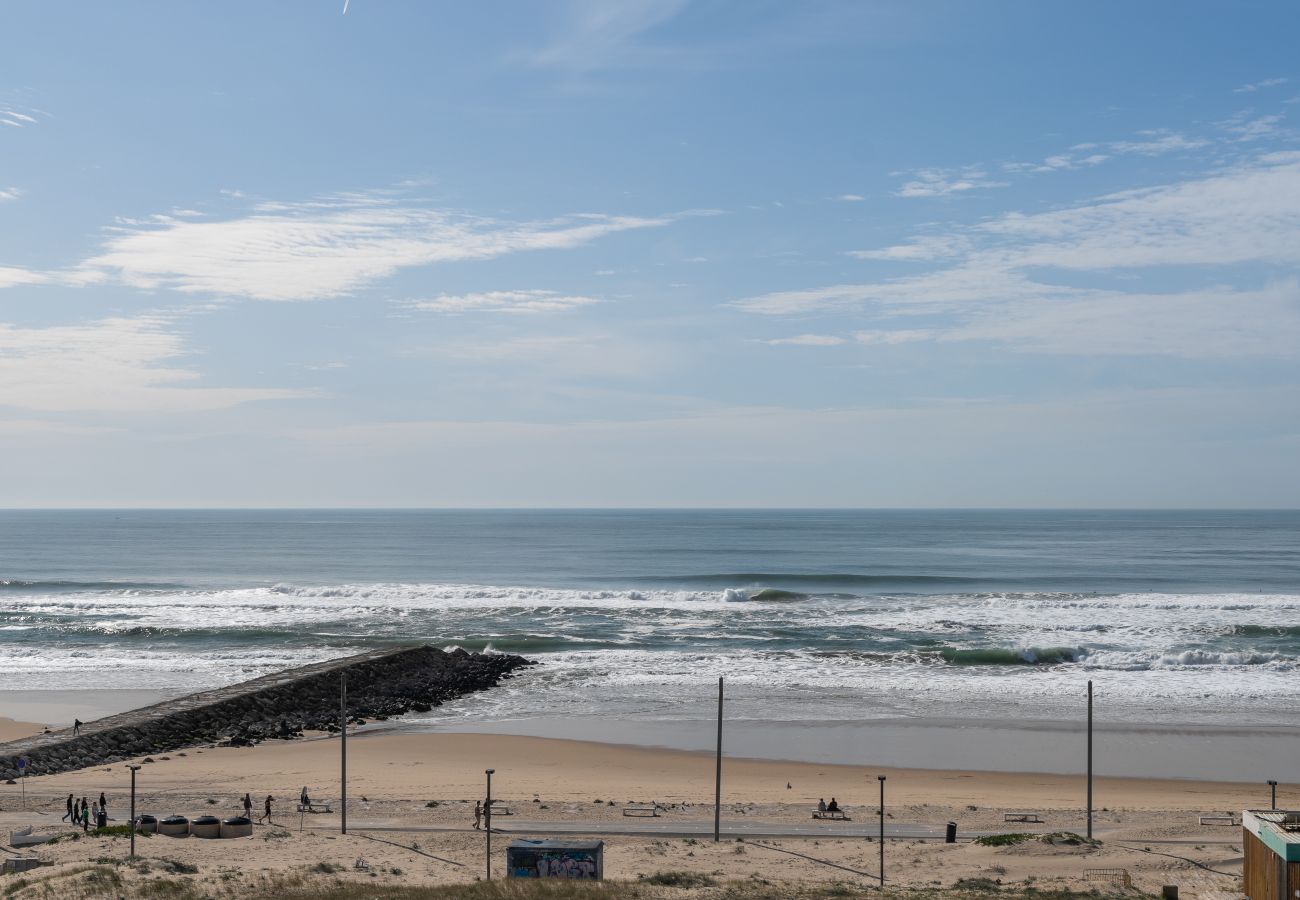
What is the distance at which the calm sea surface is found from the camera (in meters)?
44.1

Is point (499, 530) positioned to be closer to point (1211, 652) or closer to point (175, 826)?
point (1211, 652)

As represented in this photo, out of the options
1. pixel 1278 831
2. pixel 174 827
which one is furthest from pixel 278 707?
pixel 1278 831

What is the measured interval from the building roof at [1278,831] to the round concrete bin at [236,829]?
2052 cm

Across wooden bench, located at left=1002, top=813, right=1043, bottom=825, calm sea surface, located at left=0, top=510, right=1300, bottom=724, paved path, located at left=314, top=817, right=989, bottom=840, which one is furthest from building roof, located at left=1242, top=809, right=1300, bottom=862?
calm sea surface, located at left=0, top=510, right=1300, bottom=724

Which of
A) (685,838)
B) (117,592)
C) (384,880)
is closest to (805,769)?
(685,838)

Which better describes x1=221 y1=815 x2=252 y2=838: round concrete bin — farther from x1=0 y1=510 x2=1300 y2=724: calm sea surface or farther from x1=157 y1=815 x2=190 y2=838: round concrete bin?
x1=0 y1=510 x2=1300 y2=724: calm sea surface

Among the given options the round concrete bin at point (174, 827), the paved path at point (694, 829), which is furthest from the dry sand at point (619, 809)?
the round concrete bin at point (174, 827)

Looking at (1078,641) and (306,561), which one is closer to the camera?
(1078,641)

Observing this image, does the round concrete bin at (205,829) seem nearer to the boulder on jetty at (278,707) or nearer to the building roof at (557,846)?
the building roof at (557,846)

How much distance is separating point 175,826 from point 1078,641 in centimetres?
A: 4533

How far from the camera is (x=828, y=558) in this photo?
387ft

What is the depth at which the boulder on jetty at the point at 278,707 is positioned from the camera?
112ft

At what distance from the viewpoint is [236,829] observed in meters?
25.3

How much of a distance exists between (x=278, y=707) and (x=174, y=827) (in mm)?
16239
